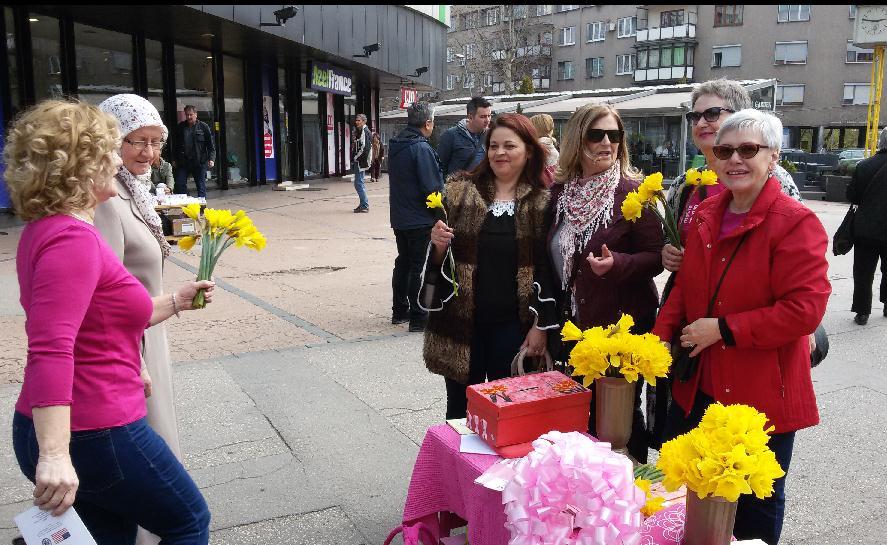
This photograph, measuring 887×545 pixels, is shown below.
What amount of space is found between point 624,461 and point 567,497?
16 centimetres

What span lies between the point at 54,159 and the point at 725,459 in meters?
1.81

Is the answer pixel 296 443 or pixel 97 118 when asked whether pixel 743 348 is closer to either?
pixel 97 118

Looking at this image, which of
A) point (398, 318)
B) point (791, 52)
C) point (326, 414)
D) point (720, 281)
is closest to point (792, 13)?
point (791, 52)

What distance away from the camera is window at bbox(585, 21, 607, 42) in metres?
62.7

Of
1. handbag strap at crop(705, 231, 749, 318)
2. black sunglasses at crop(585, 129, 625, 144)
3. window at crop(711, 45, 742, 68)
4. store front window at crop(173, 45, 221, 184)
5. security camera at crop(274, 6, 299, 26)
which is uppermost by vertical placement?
window at crop(711, 45, 742, 68)

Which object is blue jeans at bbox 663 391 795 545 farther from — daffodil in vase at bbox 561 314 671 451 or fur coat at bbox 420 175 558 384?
fur coat at bbox 420 175 558 384

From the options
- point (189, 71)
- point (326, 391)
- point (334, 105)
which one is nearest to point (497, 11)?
point (334, 105)

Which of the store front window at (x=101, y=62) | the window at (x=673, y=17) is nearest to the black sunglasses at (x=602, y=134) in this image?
the store front window at (x=101, y=62)

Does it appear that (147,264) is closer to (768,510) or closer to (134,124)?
(134,124)

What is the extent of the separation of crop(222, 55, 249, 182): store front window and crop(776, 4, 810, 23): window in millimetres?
43394

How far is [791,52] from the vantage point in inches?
1992

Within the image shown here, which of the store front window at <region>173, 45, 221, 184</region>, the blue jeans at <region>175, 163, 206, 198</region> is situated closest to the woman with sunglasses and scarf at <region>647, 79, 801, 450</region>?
the blue jeans at <region>175, 163, 206, 198</region>

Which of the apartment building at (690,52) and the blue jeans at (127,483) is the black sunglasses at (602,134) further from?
the apartment building at (690,52)

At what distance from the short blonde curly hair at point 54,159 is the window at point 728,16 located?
58.6 meters
